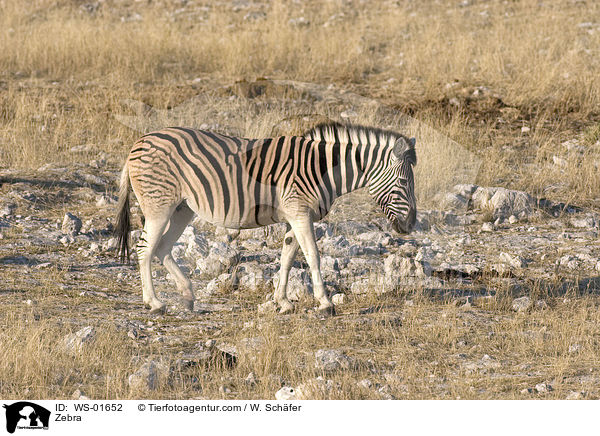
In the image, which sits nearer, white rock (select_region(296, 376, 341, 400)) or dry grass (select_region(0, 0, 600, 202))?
white rock (select_region(296, 376, 341, 400))

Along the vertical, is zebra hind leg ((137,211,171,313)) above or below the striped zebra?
below

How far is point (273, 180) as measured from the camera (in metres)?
6.81

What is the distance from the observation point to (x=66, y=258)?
807 cm

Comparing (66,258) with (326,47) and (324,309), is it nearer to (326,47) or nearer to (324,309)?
(324,309)

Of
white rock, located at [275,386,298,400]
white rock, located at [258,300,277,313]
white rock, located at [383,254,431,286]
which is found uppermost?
white rock, located at [383,254,431,286]

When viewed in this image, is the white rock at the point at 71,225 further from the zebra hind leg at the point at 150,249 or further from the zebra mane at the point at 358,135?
the zebra mane at the point at 358,135

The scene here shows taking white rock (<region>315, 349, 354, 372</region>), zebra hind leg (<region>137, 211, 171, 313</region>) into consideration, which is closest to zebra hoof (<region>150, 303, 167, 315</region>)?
zebra hind leg (<region>137, 211, 171, 313</region>)

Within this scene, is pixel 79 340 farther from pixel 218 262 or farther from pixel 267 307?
pixel 218 262

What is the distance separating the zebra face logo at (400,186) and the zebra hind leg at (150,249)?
5.73ft

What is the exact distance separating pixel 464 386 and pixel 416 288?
6.55 ft

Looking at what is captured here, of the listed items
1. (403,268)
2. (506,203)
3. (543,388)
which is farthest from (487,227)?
(543,388)
